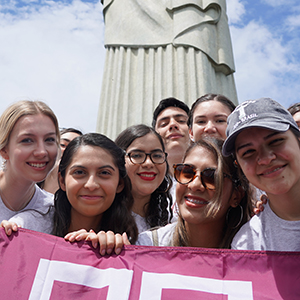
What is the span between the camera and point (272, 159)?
2.11 m

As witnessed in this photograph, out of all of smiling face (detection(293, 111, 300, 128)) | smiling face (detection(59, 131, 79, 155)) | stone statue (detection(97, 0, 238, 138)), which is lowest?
smiling face (detection(293, 111, 300, 128))

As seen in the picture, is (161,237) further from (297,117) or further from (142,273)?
(297,117)

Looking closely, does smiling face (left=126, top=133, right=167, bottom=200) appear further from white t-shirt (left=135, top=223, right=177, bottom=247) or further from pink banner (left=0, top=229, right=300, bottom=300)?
pink banner (left=0, top=229, right=300, bottom=300)

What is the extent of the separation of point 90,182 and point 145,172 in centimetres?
92

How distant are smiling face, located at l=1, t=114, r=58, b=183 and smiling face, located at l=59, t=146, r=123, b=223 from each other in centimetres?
26

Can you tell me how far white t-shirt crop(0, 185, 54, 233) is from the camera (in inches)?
109

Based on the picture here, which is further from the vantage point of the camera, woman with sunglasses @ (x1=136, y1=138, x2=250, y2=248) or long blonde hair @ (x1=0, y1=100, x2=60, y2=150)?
long blonde hair @ (x1=0, y1=100, x2=60, y2=150)

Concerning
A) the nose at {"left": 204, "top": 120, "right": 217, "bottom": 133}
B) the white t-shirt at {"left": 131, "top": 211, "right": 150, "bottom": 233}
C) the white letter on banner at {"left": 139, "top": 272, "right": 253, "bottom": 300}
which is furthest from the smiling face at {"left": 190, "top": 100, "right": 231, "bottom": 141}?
the white letter on banner at {"left": 139, "top": 272, "right": 253, "bottom": 300}

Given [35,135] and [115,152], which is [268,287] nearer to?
[115,152]

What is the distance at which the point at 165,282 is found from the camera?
2107mm

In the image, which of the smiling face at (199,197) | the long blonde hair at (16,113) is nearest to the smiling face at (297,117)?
the smiling face at (199,197)

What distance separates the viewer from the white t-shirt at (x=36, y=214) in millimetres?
2781

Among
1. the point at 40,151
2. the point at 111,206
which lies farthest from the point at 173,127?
the point at 40,151

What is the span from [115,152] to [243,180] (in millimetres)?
1139
